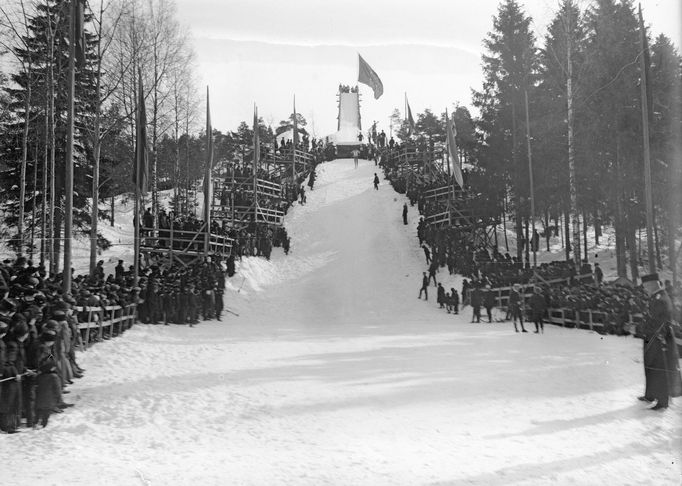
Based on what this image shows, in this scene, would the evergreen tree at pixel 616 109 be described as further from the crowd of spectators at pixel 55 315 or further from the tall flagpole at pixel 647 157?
the crowd of spectators at pixel 55 315

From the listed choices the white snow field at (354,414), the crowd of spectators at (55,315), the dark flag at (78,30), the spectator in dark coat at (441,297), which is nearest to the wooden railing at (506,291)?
the spectator in dark coat at (441,297)

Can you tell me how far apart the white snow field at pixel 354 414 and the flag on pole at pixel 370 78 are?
3576 cm

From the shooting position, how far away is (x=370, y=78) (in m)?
50.2

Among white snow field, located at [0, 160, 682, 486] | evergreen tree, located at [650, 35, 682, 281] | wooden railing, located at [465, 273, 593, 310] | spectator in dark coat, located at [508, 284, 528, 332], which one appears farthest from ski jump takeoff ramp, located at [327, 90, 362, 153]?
white snow field, located at [0, 160, 682, 486]

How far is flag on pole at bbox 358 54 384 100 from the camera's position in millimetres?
49781

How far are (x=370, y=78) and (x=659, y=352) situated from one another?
44590 millimetres

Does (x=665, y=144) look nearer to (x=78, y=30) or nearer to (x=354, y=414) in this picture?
(x=354, y=414)

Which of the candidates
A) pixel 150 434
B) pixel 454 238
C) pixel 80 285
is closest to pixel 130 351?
pixel 80 285

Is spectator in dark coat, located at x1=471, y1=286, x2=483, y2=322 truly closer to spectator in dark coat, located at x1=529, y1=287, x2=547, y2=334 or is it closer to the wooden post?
spectator in dark coat, located at x1=529, y1=287, x2=547, y2=334

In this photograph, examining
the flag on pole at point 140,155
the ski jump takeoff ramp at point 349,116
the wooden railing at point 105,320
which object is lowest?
the wooden railing at point 105,320

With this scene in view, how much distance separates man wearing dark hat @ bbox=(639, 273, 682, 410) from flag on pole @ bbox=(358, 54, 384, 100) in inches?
1687

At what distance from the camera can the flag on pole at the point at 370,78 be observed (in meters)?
49.8

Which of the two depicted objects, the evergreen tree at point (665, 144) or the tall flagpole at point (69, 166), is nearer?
the tall flagpole at point (69, 166)

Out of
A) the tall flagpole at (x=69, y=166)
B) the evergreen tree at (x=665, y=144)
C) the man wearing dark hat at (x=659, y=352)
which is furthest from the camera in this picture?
the evergreen tree at (x=665, y=144)
